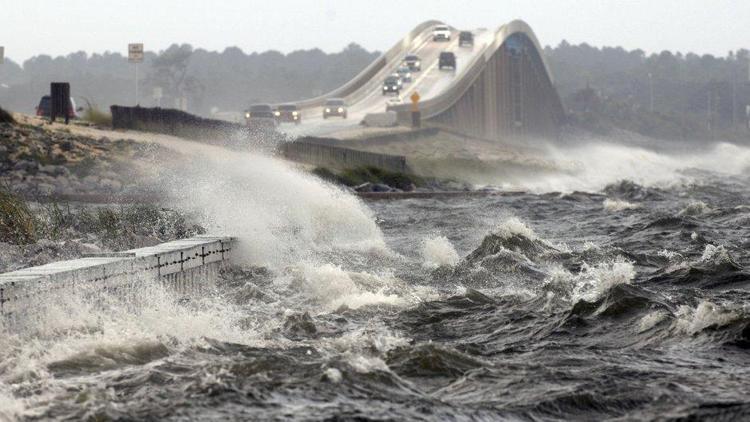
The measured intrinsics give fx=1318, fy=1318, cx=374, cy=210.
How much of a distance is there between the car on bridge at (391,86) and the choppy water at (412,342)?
8414 centimetres

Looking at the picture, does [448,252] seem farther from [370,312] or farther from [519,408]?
[519,408]

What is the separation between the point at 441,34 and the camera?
132000mm

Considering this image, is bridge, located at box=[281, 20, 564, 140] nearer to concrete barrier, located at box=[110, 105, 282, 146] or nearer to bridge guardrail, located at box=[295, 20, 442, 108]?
bridge guardrail, located at box=[295, 20, 442, 108]

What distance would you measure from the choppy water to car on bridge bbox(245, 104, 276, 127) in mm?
55214

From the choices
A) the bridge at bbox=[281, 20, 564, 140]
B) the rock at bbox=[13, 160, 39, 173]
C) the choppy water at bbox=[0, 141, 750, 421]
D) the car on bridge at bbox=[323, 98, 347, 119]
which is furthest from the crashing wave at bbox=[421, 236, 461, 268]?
the car on bridge at bbox=[323, 98, 347, 119]

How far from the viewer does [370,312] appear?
15.0m

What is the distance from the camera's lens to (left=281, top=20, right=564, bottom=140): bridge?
322ft

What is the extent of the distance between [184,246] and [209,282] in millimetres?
1035

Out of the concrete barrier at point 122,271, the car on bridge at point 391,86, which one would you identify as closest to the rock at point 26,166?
the concrete barrier at point 122,271

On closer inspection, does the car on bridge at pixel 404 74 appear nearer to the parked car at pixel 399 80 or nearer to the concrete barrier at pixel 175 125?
the parked car at pixel 399 80

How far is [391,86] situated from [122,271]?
92.7m

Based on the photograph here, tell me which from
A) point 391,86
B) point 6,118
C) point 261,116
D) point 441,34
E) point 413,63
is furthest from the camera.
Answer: point 441,34

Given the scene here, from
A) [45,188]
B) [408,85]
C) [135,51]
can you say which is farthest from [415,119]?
[45,188]

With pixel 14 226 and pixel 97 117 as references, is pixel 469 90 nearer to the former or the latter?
pixel 97 117
